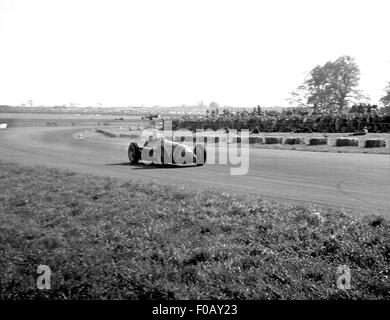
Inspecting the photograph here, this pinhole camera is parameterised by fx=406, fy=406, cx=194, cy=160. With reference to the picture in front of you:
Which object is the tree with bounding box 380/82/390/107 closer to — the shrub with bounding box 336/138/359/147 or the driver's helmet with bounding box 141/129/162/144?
the shrub with bounding box 336/138/359/147

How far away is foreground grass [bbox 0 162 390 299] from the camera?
143 inches

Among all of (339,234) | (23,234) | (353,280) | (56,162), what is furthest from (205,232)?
(56,162)

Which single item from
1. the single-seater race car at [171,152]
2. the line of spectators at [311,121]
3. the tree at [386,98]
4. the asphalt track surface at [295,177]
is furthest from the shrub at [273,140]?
the tree at [386,98]

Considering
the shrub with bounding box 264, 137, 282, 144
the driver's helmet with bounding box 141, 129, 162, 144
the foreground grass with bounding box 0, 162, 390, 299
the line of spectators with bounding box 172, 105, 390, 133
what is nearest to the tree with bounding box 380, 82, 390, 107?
the line of spectators with bounding box 172, 105, 390, 133

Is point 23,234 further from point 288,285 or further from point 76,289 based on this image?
point 288,285

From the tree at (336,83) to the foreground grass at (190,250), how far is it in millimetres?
32609

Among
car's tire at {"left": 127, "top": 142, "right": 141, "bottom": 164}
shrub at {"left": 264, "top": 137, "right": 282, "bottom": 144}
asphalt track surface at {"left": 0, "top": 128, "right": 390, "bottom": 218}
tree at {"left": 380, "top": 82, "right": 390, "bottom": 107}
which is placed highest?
tree at {"left": 380, "top": 82, "right": 390, "bottom": 107}

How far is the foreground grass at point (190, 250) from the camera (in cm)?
364

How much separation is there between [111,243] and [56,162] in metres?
9.97

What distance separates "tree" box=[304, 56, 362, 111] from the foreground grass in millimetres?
32609

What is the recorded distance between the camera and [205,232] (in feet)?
16.6

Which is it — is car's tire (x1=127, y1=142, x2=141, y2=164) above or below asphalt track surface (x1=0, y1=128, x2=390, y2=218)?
above

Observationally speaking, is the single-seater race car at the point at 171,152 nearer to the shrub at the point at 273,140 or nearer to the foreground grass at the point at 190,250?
the foreground grass at the point at 190,250
